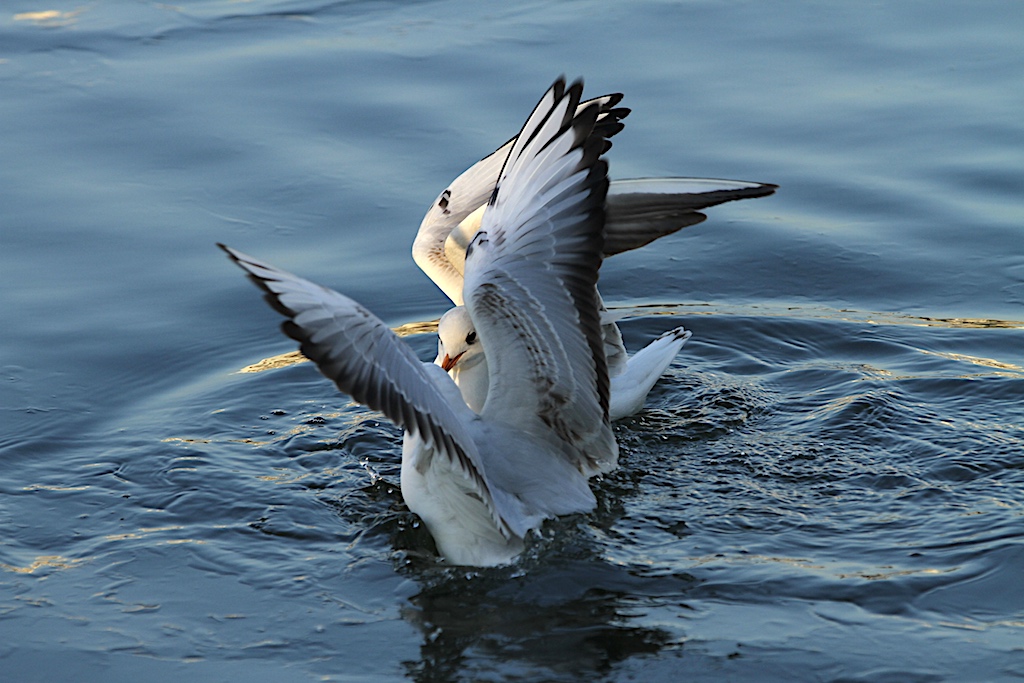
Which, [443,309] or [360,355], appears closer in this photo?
[360,355]

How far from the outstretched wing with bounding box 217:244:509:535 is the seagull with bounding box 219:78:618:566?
288 millimetres

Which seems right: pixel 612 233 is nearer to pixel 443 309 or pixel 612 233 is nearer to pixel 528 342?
pixel 528 342

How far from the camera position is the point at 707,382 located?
7.86m

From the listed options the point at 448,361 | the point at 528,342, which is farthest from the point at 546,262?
the point at 448,361

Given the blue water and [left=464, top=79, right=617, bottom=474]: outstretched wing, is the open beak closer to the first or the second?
the blue water

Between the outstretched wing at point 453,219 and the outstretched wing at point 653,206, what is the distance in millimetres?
827

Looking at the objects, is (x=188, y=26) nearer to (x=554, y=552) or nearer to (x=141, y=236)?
(x=141, y=236)

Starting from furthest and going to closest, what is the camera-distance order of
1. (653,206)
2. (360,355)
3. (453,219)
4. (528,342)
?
(453,219), (653,206), (528,342), (360,355)

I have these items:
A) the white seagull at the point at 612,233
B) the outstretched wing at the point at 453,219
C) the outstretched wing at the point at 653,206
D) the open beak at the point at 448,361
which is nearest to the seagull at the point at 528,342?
the white seagull at the point at 612,233

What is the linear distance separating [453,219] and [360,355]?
3.00m

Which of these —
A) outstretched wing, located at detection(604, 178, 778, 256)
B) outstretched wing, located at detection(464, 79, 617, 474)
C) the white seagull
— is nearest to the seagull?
outstretched wing, located at detection(464, 79, 617, 474)

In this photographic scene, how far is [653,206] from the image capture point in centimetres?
712

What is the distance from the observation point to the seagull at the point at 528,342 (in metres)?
5.98

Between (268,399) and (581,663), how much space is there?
3069 millimetres
